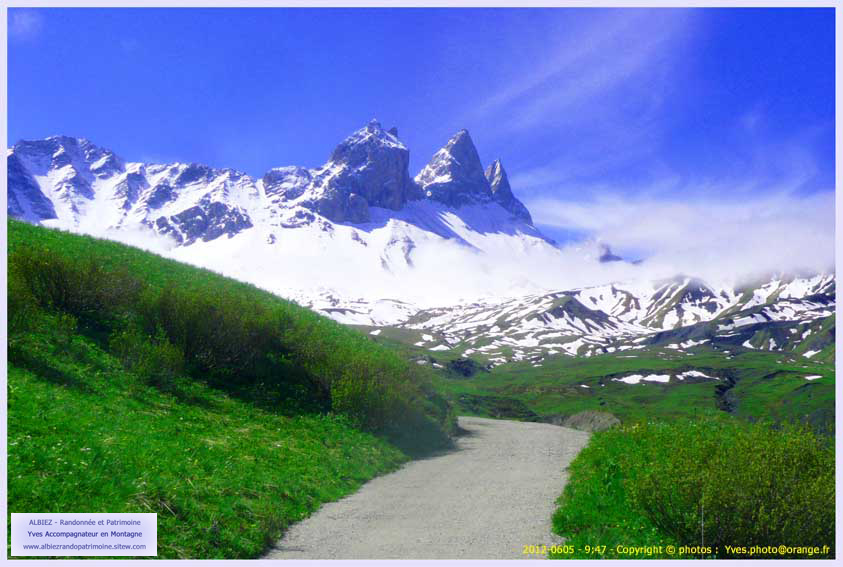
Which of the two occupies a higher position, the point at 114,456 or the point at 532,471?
the point at 114,456

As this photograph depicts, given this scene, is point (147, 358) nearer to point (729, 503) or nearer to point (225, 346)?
point (225, 346)

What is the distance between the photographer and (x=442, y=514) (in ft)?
40.5

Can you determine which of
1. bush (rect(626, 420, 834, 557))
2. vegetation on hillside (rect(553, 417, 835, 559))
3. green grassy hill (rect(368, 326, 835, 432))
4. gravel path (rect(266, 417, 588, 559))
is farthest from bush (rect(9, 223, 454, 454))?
green grassy hill (rect(368, 326, 835, 432))

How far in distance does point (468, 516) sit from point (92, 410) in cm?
944

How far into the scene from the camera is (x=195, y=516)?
34.4ft

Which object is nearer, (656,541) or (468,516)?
(656,541)

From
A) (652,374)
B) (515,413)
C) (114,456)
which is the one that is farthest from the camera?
(652,374)

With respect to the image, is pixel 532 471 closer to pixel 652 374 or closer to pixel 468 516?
pixel 468 516

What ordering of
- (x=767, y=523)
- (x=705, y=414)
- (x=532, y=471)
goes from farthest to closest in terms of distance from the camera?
(x=532, y=471) < (x=705, y=414) < (x=767, y=523)

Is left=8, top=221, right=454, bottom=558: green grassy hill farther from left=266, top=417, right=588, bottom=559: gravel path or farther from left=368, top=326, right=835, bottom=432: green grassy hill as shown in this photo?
left=368, top=326, right=835, bottom=432: green grassy hill

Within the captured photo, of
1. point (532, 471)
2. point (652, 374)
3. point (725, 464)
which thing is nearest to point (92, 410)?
point (532, 471)

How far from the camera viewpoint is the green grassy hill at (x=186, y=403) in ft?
34.4

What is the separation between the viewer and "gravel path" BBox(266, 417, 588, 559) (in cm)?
1010

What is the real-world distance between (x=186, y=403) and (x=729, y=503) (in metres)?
15.3
